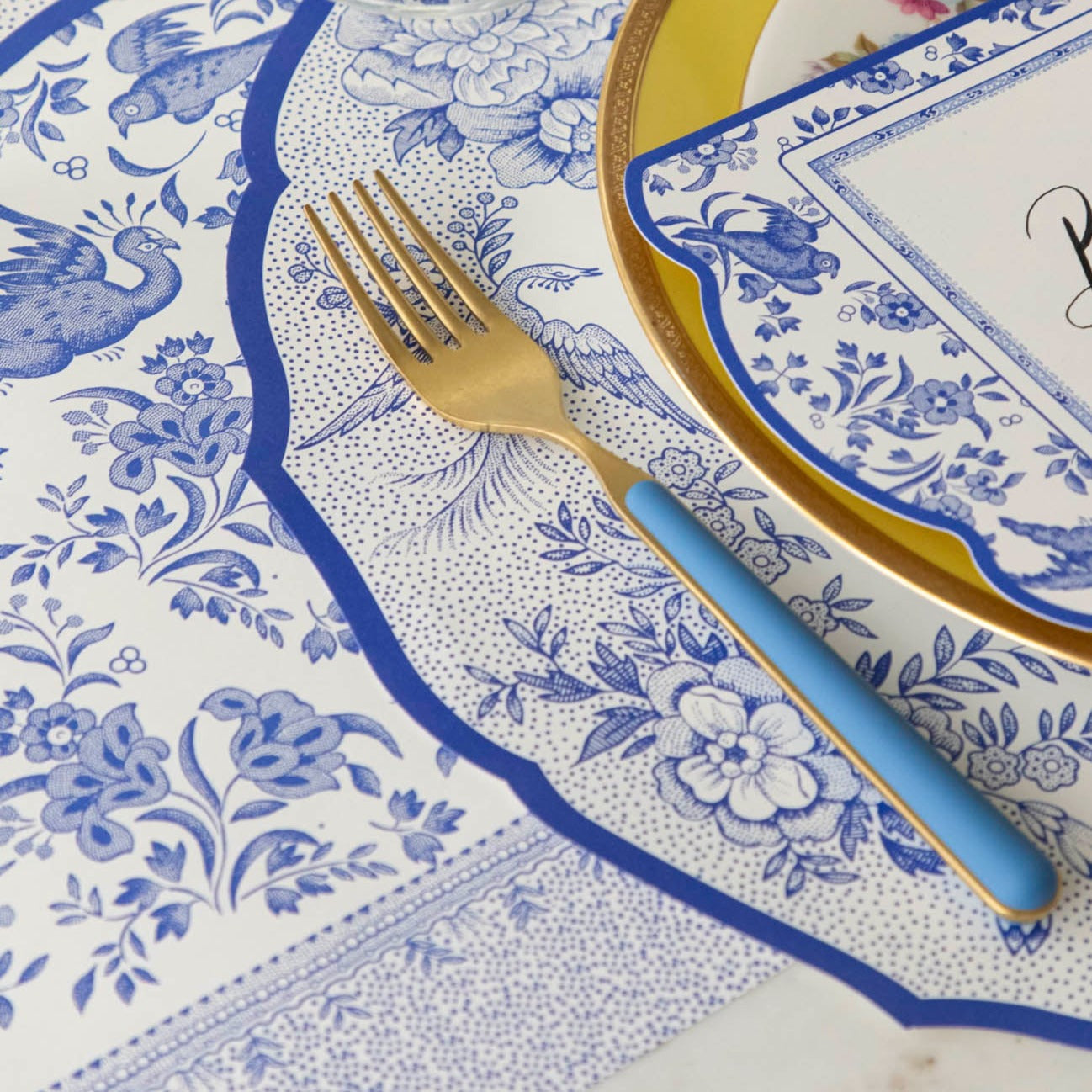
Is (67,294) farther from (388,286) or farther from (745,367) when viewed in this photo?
(745,367)

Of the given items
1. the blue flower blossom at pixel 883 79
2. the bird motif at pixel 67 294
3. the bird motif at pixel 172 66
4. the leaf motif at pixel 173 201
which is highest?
the bird motif at pixel 172 66

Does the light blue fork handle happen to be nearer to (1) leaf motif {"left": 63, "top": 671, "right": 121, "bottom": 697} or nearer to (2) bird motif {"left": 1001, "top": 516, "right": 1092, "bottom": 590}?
(2) bird motif {"left": 1001, "top": 516, "right": 1092, "bottom": 590}

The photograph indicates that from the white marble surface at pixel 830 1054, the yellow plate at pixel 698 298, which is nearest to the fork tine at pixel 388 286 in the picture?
the yellow plate at pixel 698 298

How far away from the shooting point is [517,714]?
471 millimetres

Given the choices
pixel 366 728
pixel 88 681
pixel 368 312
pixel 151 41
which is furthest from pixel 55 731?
pixel 151 41

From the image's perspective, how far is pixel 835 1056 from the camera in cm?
40

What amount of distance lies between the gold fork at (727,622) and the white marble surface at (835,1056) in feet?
0.16

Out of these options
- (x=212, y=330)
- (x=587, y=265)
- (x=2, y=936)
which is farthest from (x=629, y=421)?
(x=2, y=936)

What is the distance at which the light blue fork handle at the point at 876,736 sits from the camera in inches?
15.7

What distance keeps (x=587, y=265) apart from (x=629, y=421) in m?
0.10

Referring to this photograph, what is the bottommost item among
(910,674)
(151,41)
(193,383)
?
(910,674)

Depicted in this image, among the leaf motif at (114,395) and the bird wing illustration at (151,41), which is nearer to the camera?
the leaf motif at (114,395)

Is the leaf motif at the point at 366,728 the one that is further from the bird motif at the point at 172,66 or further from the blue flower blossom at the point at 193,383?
the bird motif at the point at 172,66

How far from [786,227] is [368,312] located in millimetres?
200
